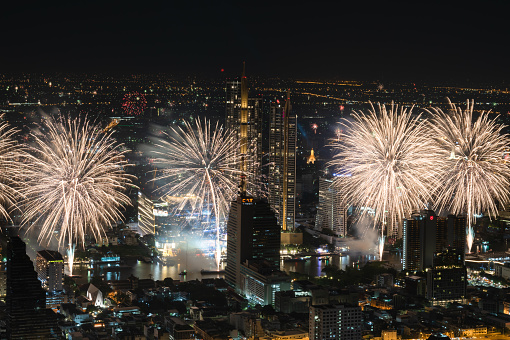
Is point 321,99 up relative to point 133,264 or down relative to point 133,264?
up

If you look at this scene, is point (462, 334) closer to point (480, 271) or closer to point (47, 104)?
point (480, 271)

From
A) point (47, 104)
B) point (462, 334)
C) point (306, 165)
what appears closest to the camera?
point (462, 334)

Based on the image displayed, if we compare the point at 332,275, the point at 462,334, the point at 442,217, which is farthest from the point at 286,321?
the point at 442,217

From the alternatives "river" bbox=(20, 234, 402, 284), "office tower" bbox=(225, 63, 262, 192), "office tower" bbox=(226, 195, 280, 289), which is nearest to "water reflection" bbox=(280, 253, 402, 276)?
"river" bbox=(20, 234, 402, 284)

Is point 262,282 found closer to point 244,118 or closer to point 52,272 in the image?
point 52,272

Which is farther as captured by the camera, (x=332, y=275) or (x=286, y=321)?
(x=332, y=275)

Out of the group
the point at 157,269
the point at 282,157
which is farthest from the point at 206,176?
the point at 282,157
